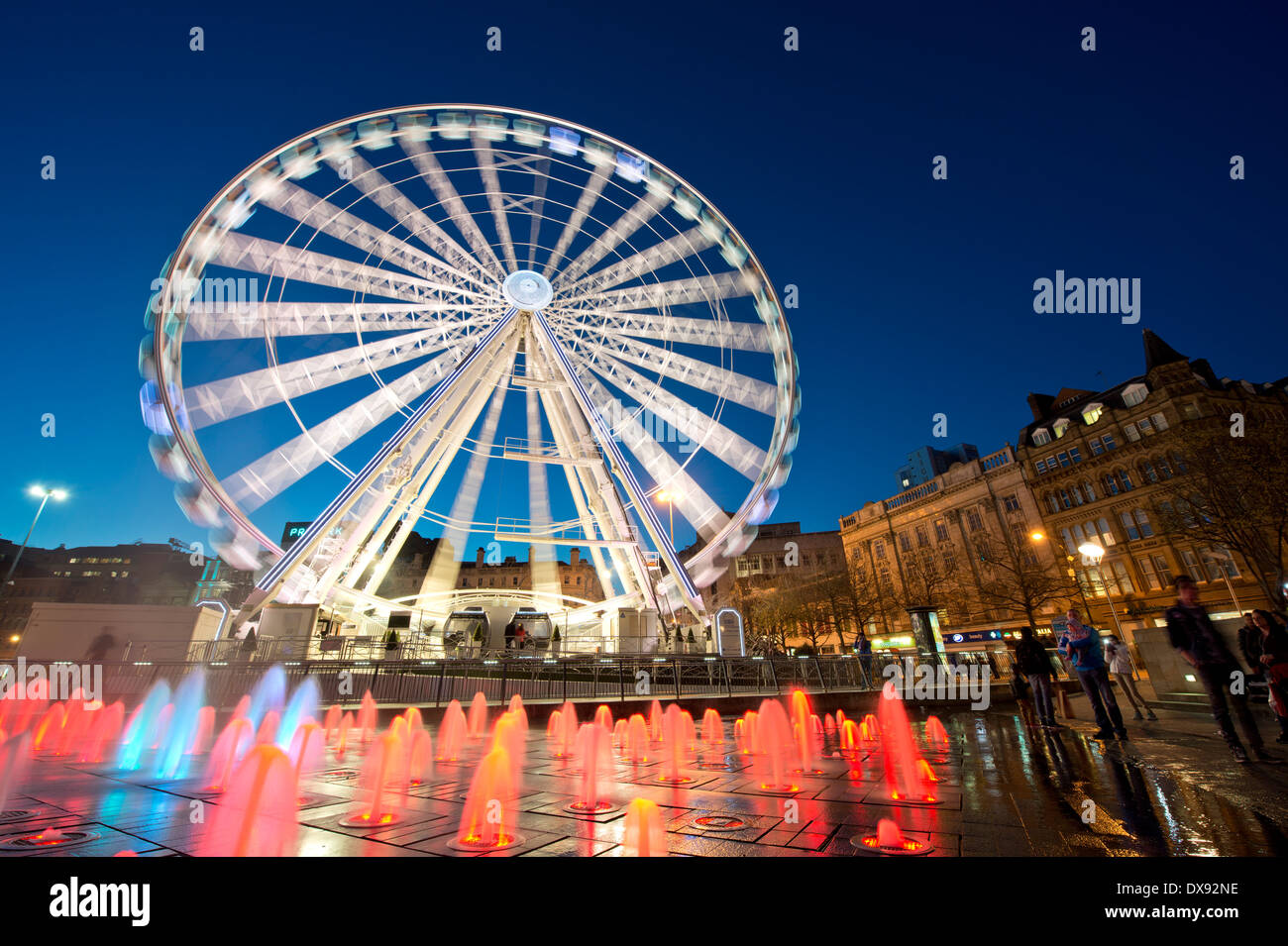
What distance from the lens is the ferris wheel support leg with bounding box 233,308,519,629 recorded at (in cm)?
1884

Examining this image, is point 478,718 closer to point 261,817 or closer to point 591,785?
point 591,785

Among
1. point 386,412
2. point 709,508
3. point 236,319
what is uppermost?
point 236,319

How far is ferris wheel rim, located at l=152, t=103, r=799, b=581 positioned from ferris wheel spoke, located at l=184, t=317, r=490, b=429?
0.69 metres

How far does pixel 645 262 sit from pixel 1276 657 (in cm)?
2285

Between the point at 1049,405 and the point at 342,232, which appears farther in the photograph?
the point at 1049,405

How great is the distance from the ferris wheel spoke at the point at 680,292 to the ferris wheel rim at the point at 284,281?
2.97 feet

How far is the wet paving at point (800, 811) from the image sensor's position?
3.53 meters

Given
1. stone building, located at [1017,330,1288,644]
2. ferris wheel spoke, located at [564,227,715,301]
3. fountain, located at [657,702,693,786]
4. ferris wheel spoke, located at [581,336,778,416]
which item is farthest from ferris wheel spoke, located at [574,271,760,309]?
stone building, located at [1017,330,1288,644]

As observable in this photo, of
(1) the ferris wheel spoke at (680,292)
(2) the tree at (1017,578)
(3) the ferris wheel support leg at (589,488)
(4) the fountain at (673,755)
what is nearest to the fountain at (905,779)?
(4) the fountain at (673,755)

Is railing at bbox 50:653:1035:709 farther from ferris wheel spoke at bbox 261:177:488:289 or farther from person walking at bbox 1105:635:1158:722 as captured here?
ferris wheel spoke at bbox 261:177:488:289
